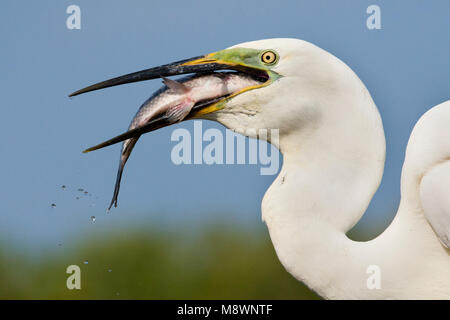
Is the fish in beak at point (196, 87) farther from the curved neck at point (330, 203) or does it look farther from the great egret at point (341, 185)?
the curved neck at point (330, 203)

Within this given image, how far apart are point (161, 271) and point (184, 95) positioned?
9.52 meters

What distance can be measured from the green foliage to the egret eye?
341 inches

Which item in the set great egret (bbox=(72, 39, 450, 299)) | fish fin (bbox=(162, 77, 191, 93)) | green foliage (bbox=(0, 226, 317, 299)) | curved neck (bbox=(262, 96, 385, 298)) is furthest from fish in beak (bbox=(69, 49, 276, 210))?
green foliage (bbox=(0, 226, 317, 299))

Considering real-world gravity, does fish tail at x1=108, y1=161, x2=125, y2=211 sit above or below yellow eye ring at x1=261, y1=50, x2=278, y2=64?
below

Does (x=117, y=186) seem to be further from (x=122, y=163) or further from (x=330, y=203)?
(x=330, y=203)

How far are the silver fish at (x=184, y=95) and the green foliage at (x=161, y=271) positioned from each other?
839 cm

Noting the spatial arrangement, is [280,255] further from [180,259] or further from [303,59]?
[180,259]

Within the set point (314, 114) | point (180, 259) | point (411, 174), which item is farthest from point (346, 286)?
point (180, 259)

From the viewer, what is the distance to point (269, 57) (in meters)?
3.87

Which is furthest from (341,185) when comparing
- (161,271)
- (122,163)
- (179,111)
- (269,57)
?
(161,271)

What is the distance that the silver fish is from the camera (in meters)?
3.89

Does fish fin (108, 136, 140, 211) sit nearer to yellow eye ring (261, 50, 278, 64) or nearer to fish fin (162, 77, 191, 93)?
fish fin (162, 77, 191, 93)

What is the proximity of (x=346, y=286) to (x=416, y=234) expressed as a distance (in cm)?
43

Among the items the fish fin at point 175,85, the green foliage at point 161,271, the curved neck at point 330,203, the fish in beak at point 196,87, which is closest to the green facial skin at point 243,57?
the fish in beak at point 196,87
